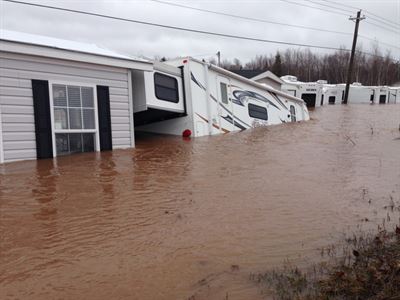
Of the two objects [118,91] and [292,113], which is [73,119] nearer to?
[118,91]

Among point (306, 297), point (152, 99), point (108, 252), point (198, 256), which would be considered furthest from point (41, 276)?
point (152, 99)

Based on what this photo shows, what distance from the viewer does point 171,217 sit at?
18.4 feet

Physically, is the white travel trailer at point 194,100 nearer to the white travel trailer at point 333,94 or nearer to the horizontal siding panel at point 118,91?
the horizontal siding panel at point 118,91

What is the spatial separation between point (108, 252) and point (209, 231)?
1.27m

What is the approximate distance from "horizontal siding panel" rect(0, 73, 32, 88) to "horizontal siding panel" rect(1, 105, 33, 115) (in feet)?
1.52

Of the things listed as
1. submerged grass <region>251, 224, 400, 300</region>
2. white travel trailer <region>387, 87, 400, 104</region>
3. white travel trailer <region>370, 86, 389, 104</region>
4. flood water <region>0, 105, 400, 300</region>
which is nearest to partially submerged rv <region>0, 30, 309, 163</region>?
flood water <region>0, 105, 400, 300</region>

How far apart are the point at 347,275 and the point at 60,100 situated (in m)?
8.00

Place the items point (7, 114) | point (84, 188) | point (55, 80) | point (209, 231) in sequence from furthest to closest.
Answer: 1. point (55, 80)
2. point (7, 114)
3. point (84, 188)
4. point (209, 231)

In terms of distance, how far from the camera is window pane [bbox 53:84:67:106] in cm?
970

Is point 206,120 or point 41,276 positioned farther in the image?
point 206,120

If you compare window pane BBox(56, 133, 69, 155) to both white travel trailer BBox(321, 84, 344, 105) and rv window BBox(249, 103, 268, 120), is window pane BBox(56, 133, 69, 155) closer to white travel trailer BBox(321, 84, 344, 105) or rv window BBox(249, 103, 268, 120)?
rv window BBox(249, 103, 268, 120)

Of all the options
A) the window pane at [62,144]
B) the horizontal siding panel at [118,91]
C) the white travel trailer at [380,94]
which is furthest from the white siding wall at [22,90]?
the white travel trailer at [380,94]

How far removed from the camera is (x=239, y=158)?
10.4 meters

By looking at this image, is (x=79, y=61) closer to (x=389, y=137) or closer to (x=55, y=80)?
(x=55, y=80)
